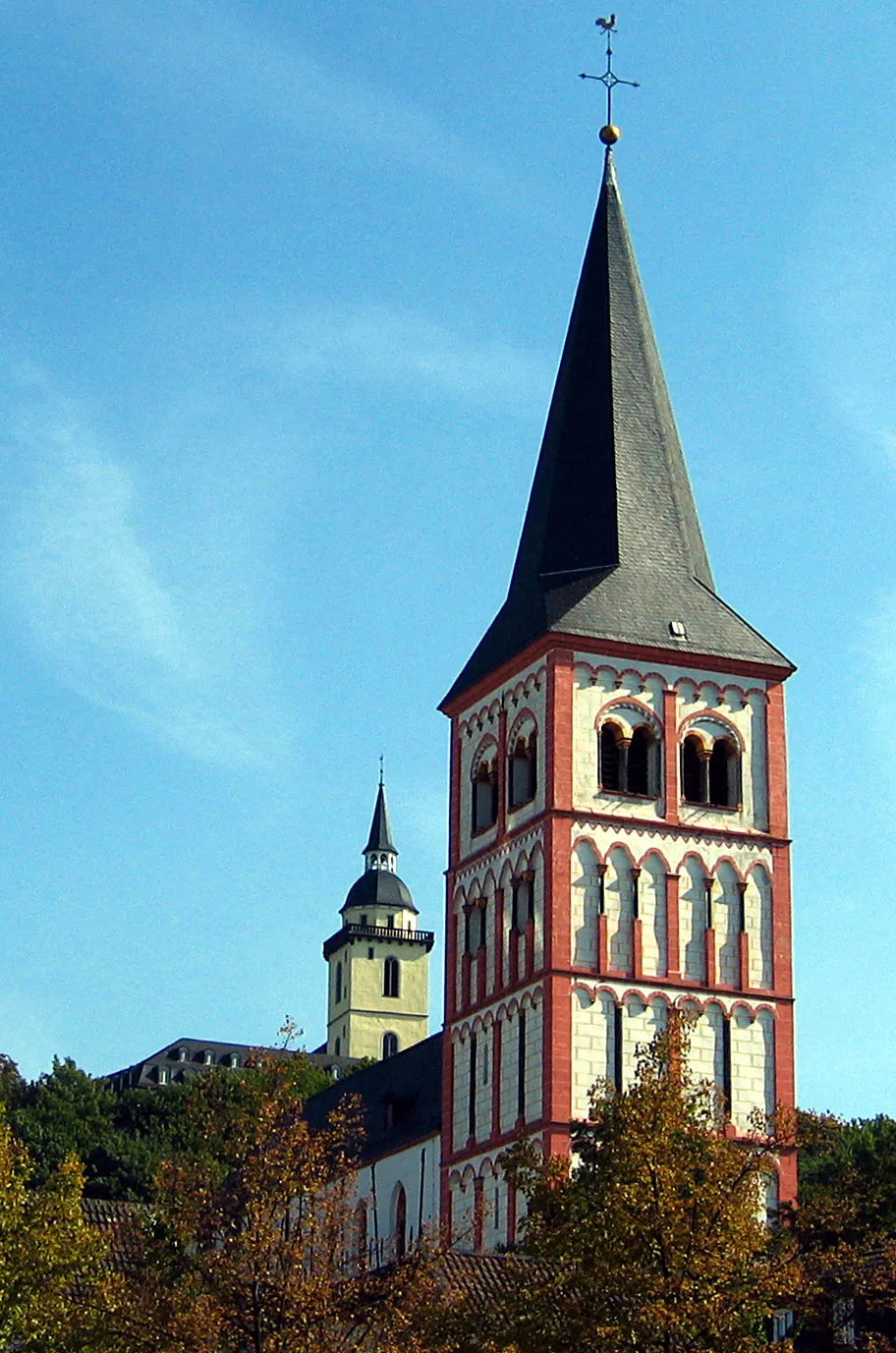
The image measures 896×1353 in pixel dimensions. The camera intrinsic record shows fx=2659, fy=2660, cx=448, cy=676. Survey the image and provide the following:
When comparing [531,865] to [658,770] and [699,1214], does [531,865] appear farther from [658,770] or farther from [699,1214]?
[699,1214]

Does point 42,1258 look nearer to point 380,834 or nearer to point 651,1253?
point 651,1253

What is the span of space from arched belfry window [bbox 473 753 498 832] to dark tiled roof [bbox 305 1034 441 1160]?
736 centimetres

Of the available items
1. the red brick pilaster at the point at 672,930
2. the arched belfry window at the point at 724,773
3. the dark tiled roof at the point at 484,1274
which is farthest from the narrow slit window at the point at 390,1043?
the dark tiled roof at the point at 484,1274

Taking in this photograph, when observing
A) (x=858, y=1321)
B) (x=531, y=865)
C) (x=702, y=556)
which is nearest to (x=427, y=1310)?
(x=858, y=1321)

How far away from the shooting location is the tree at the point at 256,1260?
3319 centimetres

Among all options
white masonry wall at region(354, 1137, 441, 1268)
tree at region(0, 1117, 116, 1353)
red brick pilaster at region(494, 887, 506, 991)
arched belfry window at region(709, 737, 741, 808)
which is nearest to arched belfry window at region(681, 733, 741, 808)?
arched belfry window at region(709, 737, 741, 808)

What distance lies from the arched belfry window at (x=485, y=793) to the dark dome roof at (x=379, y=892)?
93.2m

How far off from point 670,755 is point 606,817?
2317 mm

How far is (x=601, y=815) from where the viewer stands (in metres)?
60.3

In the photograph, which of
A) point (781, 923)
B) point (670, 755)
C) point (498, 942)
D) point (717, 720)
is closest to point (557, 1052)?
point (498, 942)

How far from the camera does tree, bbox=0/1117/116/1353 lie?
132 feet

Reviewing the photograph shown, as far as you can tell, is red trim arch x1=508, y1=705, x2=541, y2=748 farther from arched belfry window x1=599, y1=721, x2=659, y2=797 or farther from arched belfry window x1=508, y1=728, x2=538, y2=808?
arched belfry window x1=599, y1=721, x2=659, y2=797

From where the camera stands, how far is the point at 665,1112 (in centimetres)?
3684

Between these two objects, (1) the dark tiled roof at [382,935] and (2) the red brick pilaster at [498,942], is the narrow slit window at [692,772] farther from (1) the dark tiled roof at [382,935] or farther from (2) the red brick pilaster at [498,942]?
(1) the dark tiled roof at [382,935]
